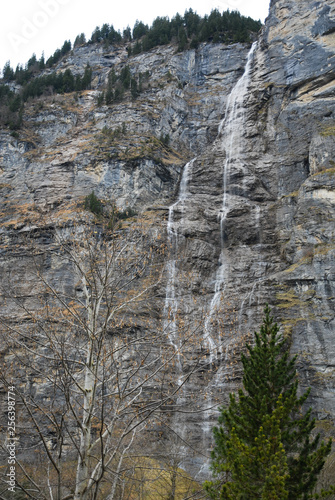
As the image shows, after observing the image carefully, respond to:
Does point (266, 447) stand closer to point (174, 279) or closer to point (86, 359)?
point (86, 359)

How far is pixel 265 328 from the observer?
1332cm

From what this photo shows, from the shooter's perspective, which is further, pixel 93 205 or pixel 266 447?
pixel 93 205

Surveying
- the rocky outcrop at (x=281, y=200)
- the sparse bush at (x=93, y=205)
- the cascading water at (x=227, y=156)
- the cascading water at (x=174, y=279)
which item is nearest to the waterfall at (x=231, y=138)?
the cascading water at (x=227, y=156)

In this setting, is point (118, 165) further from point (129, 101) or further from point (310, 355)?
point (310, 355)

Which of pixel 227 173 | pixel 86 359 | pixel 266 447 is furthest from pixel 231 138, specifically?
pixel 266 447

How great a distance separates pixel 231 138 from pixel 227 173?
259 inches

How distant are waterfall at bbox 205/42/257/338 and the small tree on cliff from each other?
13.9 m

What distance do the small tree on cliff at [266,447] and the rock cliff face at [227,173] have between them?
19.9ft

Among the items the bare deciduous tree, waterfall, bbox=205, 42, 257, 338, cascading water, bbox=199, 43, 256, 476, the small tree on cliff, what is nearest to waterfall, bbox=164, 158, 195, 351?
the bare deciduous tree

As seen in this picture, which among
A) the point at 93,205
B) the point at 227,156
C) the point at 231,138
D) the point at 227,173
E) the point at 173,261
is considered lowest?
the point at 173,261

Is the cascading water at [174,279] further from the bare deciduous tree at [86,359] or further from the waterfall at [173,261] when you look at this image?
the bare deciduous tree at [86,359]

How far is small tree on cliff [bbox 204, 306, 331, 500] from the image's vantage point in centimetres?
884

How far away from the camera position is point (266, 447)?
901 centimetres

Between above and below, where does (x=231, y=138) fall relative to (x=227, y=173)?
above
